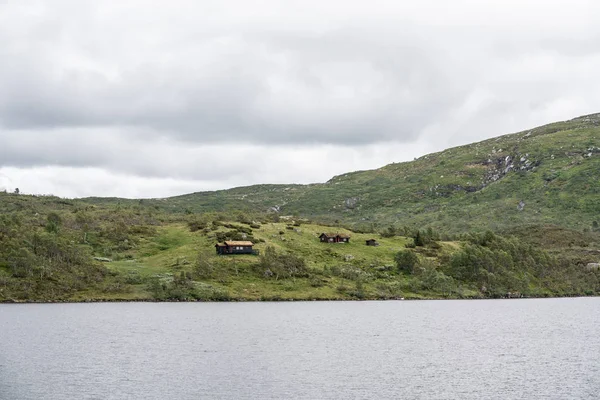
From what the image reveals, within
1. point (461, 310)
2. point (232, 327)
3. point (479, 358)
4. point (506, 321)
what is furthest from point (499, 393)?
point (461, 310)

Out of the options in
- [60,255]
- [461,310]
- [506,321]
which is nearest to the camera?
[506,321]

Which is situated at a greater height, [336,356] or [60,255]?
[60,255]

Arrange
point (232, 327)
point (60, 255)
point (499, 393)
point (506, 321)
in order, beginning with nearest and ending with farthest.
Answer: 1. point (499, 393)
2. point (232, 327)
3. point (506, 321)
4. point (60, 255)

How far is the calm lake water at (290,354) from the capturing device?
69.5 m

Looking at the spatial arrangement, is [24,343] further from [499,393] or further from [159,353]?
[499,393]

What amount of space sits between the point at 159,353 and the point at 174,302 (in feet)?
301

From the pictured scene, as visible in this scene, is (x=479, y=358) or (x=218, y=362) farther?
(x=479, y=358)

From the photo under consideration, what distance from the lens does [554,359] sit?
300 feet

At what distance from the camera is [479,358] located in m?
94.6

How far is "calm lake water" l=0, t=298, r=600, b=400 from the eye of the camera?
69500 millimetres

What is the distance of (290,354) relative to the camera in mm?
95188

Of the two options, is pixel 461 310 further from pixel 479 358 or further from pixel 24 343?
pixel 24 343

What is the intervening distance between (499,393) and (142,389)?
1480 inches

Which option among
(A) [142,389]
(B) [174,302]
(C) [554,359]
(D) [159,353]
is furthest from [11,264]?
(C) [554,359]
